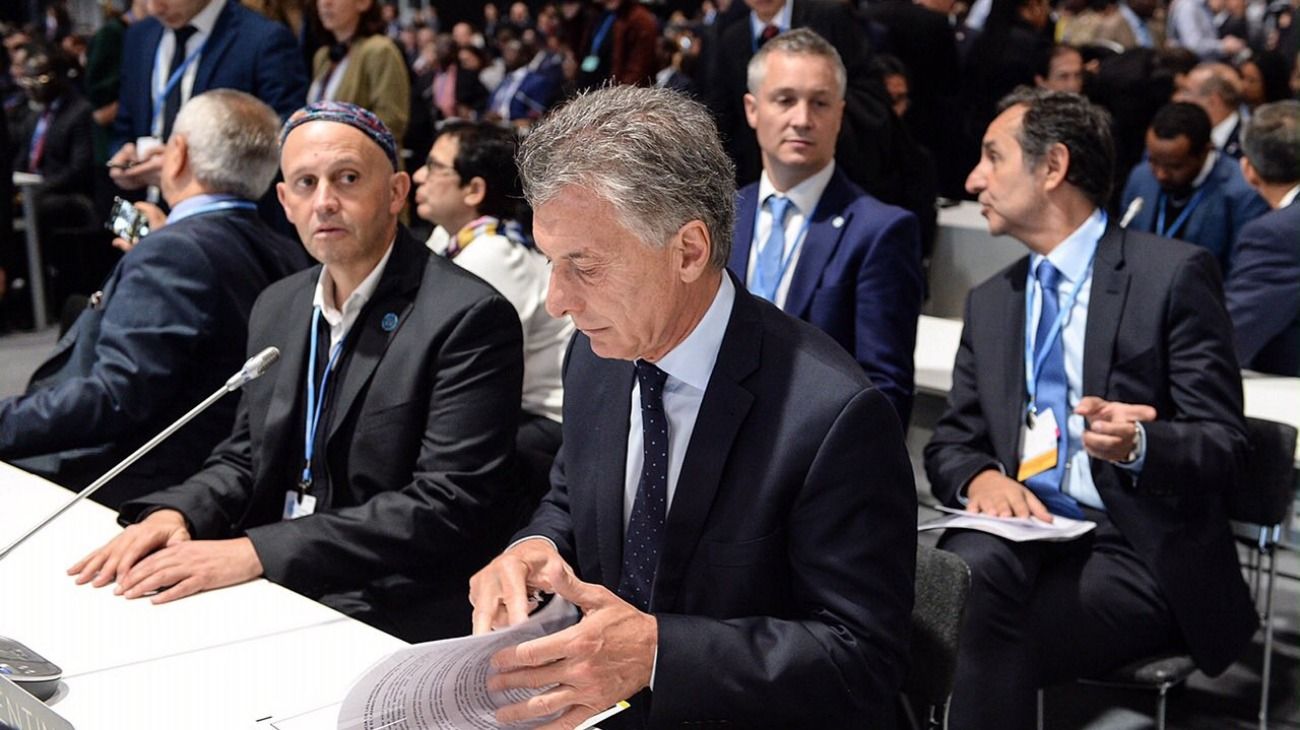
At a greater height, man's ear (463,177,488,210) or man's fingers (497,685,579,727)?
man's ear (463,177,488,210)

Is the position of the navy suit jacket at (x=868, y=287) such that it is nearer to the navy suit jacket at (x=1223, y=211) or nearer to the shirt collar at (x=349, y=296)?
the shirt collar at (x=349, y=296)

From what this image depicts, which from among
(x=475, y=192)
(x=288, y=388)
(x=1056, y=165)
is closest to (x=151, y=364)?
(x=288, y=388)

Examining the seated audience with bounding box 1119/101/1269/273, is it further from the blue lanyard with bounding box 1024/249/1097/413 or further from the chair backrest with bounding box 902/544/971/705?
the chair backrest with bounding box 902/544/971/705

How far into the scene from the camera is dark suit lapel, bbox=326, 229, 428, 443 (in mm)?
2486

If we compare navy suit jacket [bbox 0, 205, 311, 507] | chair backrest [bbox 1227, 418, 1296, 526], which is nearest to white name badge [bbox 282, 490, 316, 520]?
navy suit jacket [bbox 0, 205, 311, 507]

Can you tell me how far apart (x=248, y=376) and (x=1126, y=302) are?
1790mm

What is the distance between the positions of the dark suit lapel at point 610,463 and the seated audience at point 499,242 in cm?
114

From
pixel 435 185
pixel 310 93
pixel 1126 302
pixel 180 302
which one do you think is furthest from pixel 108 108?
pixel 1126 302

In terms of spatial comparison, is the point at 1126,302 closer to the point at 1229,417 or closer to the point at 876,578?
the point at 1229,417

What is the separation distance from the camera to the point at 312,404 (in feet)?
8.27

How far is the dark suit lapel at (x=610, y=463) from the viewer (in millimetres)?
1881

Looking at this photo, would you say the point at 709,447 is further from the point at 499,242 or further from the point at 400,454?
the point at 499,242

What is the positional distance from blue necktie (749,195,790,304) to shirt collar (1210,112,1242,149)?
12.0 ft

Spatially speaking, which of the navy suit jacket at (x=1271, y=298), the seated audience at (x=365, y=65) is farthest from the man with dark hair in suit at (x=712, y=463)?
the seated audience at (x=365, y=65)
